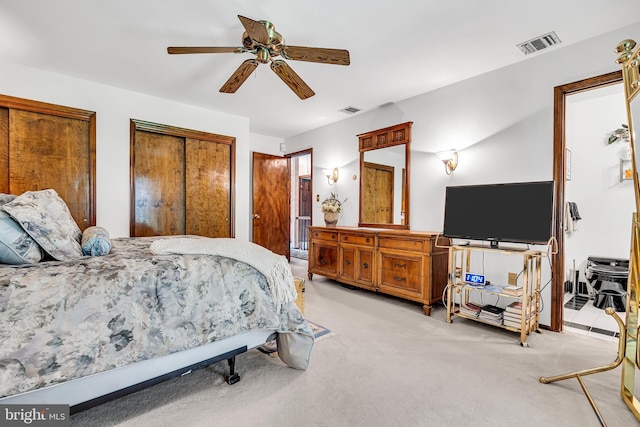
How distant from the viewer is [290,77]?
264 centimetres

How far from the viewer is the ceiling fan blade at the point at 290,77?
2475mm

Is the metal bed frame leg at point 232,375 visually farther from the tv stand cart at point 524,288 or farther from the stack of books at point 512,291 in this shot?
the stack of books at point 512,291

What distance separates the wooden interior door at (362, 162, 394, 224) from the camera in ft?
13.7

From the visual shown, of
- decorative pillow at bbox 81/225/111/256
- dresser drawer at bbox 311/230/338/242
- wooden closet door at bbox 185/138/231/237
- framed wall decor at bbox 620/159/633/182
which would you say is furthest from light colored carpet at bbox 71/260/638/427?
wooden closet door at bbox 185/138/231/237

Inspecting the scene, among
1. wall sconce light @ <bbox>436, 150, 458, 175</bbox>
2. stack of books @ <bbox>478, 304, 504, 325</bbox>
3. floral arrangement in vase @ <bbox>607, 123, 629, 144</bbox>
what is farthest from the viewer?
floral arrangement in vase @ <bbox>607, 123, 629, 144</bbox>

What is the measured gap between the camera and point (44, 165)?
335 centimetres

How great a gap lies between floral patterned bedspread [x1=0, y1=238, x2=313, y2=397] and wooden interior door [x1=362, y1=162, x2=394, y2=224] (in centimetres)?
261

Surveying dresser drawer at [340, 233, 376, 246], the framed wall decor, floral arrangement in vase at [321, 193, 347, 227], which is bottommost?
dresser drawer at [340, 233, 376, 246]

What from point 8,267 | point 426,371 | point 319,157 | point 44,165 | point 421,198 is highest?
point 319,157

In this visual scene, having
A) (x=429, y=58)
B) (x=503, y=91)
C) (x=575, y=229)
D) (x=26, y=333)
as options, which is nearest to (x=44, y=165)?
(x=26, y=333)

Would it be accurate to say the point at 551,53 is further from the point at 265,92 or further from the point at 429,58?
the point at 265,92

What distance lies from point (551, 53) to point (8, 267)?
4.19 m

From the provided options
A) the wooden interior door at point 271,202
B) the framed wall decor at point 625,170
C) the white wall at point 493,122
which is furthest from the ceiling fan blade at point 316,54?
the framed wall decor at point 625,170

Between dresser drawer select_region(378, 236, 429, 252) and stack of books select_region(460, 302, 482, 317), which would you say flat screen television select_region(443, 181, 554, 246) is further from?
stack of books select_region(460, 302, 482, 317)
